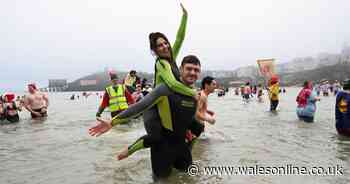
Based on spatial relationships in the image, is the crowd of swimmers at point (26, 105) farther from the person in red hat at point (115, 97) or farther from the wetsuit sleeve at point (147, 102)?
the wetsuit sleeve at point (147, 102)

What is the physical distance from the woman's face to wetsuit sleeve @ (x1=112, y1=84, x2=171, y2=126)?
492mm

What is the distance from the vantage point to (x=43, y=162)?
17.8ft

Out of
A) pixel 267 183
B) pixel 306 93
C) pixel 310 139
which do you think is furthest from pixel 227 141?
pixel 306 93

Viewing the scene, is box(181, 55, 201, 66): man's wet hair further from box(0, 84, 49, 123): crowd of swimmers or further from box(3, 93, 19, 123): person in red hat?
box(3, 93, 19, 123): person in red hat

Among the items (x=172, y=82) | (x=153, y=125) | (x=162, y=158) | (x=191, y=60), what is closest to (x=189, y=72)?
(x=191, y=60)

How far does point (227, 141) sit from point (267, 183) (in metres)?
3.13

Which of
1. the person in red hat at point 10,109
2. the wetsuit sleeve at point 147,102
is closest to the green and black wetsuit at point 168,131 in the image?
the wetsuit sleeve at point 147,102

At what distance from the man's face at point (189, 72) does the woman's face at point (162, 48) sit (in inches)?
14.4

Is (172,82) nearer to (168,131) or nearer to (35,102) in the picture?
(168,131)

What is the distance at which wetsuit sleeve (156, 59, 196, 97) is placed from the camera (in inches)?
146

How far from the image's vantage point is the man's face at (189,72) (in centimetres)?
376

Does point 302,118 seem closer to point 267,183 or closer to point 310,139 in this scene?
point 310,139

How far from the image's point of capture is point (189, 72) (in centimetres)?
378

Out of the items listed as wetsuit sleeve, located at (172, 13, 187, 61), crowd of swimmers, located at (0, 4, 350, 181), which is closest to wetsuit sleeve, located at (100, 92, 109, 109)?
wetsuit sleeve, located at (172, 13, 187, 61)
